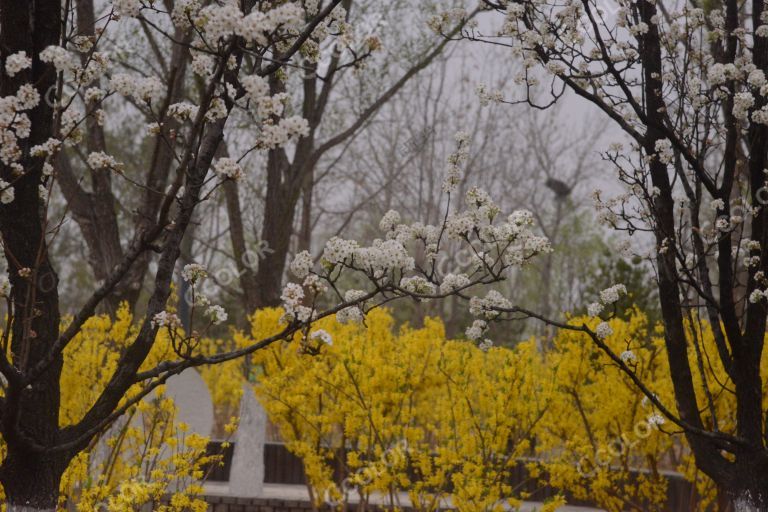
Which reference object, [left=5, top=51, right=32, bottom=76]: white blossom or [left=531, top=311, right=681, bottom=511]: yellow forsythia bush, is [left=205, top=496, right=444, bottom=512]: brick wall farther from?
[left=5, top=51, right=32, bottom=76]: white blossom

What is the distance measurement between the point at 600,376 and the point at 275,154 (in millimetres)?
4160

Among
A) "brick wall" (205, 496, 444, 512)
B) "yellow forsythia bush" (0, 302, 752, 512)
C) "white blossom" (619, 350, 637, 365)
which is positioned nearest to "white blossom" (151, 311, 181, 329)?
"white blossom" (619, 350, 637, 365)

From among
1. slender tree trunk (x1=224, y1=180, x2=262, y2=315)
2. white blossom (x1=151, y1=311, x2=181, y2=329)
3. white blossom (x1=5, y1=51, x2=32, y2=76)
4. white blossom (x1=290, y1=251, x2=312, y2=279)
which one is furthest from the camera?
slender tree trunk (x1=224, y1=180, x2=262, y2=315)

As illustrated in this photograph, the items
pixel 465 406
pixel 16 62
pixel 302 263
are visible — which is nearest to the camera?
pixel 16 62

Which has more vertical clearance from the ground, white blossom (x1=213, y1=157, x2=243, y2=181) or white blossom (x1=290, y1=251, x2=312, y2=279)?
white blossom (x1=213, y1=157, x2=243, y2=181)

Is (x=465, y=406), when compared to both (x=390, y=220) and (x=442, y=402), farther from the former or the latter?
(x=390, y=220)

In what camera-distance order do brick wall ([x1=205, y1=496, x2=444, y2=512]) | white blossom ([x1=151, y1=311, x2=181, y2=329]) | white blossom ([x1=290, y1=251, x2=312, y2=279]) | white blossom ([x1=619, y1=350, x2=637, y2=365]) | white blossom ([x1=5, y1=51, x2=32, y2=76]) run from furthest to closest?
brick wall ([x1=205, y1=496, x2=444, y2=512])
white blossom ([x1=619, y1=350, x2=637, y2=365])
white blossom ([x1=290, y1=251, x2=312, y2=279])
white blossom ([x1=151, y1=311, x2=181, y2=329])
white blossom ([x1=5, y1=51, x2=32, y2=76])

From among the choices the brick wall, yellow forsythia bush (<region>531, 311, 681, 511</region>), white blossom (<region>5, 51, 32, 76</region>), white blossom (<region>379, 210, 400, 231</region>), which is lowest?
the brick wall

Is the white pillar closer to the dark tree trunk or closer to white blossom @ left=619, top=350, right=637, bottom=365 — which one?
white blossom @ left=619, top=350, right=637, bottom=365

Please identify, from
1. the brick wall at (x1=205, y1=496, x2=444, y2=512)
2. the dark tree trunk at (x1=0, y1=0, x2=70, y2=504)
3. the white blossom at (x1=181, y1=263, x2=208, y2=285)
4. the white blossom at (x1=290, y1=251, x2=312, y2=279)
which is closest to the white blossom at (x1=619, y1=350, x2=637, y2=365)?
the white blossom at (x1=290, y1=251, x2=312, y2=279)

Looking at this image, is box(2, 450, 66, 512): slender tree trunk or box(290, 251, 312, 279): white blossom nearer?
box(2, 450, 66, 512): slender tree trunk

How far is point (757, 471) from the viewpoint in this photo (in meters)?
4.26

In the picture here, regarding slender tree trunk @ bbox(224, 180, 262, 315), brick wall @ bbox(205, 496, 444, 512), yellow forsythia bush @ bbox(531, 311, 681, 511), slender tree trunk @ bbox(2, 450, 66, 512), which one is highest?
slender tree trunk @ bbox(224, 180, 262, 315)

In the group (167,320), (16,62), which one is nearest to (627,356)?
(167,320)
